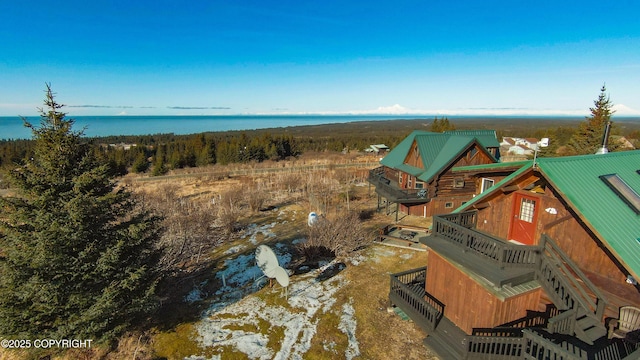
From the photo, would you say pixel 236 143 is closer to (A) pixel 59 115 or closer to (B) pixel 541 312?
(A) pixel 59 115

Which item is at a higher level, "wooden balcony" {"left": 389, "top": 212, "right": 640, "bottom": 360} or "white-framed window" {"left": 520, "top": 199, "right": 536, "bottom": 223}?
"white-framed window" {"left": 520, "top": 199, "right": 536, "bottom": 223}

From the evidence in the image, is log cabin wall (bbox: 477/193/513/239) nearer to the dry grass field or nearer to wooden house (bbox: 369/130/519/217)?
the dry grass field

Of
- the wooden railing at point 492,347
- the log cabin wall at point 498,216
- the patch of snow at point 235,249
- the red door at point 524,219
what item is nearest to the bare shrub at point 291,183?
the patch of snow at point 235,249

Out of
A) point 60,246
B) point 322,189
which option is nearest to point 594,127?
point 322,189

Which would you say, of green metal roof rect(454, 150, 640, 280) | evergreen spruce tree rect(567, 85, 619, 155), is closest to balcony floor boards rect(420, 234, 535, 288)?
green metal roof rect(454, 150, 640, 280)

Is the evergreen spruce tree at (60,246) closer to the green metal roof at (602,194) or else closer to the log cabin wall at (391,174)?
the green metal roof at (602,194)

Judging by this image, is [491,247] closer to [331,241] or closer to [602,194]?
[602,194]

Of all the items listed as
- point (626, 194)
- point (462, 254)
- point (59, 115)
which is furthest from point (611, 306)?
point (59, 115)
